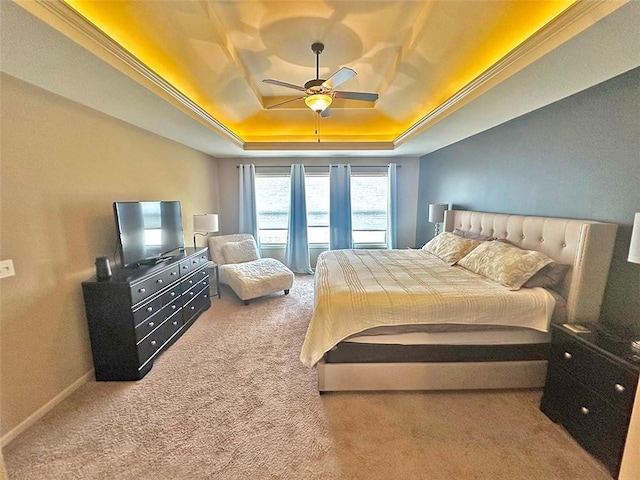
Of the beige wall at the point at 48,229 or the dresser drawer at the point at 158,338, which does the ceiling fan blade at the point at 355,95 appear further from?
the dresser drawer at the point at 158,338

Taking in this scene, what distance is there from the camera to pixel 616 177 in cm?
186

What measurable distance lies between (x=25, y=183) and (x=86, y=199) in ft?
1.60

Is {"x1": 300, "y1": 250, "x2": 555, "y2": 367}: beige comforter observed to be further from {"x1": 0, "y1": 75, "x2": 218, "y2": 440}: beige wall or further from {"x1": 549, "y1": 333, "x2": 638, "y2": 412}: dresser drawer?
{"x1": 0, "y1": 75, "x2": 218, "y2": 440}: beige wall

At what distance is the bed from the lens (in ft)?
6.34

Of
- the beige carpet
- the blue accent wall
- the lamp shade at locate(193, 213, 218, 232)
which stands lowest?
the beige carpet

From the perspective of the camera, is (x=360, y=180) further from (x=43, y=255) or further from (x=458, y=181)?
(x=43, y=255)

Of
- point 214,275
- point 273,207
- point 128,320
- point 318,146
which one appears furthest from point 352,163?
point 128,320

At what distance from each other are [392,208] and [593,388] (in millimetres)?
4022

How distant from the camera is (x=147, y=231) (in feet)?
8.86

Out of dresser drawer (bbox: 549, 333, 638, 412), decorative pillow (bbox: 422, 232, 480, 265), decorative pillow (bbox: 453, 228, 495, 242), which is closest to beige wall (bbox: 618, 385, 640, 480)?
dresser drawer (bbox: 549, 333, 638, 412)

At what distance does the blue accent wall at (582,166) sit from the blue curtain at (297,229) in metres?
2.99

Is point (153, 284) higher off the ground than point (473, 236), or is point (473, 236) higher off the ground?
point (473, 236)

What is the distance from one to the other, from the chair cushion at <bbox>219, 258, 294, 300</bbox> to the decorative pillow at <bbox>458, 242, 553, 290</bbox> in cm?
245

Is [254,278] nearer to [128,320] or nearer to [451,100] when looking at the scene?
[128,320]
